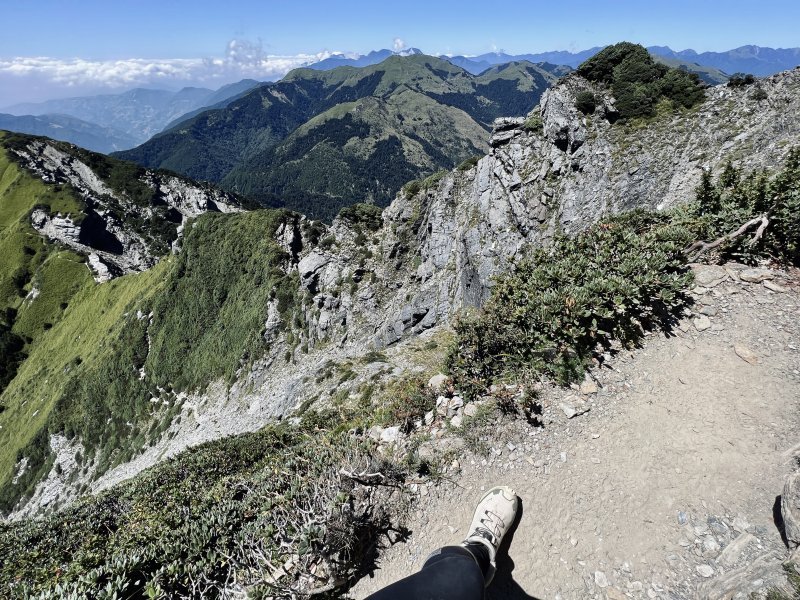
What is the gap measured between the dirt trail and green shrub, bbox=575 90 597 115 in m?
36.1

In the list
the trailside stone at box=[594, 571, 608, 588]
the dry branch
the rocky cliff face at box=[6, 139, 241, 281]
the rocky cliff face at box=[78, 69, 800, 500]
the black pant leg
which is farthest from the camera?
the rocky cliff face at box=[6, 139, 241, 281]

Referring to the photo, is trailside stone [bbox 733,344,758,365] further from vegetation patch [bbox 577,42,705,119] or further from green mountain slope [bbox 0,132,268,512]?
green mountain slope [bbox 0,132,268,512]

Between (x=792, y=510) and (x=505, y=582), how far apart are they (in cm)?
433

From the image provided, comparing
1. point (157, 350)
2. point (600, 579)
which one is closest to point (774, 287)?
point (600, 579)

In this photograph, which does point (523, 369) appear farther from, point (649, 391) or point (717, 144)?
point (717, 144)

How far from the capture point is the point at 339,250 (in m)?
59.5

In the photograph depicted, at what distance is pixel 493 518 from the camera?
6703 mm

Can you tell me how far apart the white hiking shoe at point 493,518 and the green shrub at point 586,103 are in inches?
1665

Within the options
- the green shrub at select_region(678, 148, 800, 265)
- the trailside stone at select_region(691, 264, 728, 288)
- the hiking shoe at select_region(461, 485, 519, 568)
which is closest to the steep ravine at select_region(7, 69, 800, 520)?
the trailside stone at select_region(691, 264, 728, 288)

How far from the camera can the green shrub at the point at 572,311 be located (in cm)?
912

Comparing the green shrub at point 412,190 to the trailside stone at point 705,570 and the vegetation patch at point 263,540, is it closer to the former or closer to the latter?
the vegetation patch at point 263,540

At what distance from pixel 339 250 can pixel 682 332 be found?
5346cm

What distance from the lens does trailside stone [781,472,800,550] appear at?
17.6 ft

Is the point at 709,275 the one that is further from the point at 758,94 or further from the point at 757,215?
the point at 758,94
